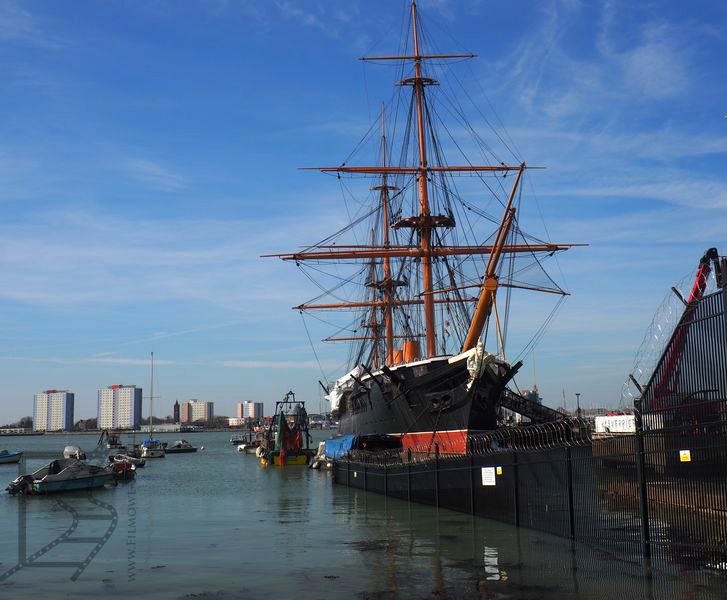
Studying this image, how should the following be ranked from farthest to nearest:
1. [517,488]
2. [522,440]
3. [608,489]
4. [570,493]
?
[522,440], [517,488], [570,493], [608,489]

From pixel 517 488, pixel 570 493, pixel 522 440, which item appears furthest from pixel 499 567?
pixel 522 440

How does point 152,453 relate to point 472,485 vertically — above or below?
below

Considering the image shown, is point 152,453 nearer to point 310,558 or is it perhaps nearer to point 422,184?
point 422,184

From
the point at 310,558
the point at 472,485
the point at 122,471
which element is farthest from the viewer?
the point at 122,471

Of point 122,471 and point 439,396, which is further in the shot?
point 122,471

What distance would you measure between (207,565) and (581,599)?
8699mm

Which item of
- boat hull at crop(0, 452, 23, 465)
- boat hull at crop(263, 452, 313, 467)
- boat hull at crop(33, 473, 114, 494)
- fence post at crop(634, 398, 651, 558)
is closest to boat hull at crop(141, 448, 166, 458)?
boat hull at crop(0, 452, 23, 465)

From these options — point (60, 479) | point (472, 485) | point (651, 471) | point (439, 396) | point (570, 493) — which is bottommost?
point (60, 479)

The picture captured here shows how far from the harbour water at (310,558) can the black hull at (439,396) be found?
32.6 ft

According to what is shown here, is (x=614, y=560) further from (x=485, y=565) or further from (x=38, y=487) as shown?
(x=38, y=487)

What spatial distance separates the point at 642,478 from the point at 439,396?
93.1ft

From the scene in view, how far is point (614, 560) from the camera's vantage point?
1622 centimetres

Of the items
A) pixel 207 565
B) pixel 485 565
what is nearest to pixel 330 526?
pixel 207 565

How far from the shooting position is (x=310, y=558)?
18859 millimetres
